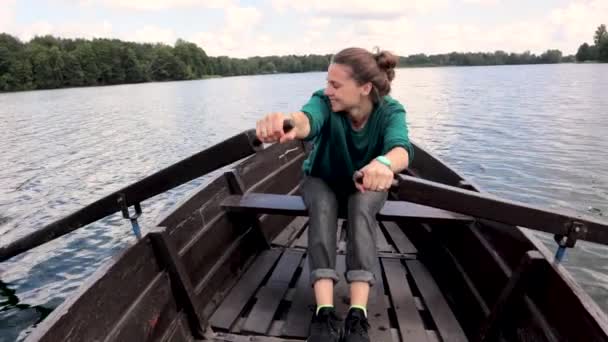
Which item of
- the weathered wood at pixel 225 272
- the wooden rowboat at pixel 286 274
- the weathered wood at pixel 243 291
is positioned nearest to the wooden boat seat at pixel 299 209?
the wooden rowboat at pixel 286 274

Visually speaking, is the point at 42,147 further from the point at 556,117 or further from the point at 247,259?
the point at 556,117

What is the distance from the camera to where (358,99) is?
313cm

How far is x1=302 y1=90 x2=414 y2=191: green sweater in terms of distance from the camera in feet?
10.3

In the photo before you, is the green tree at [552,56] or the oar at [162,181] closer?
the oar at [162,181]

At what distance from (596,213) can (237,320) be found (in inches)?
337

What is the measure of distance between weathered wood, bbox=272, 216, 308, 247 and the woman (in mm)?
1710

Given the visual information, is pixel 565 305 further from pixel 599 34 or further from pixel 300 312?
pixel 599 34

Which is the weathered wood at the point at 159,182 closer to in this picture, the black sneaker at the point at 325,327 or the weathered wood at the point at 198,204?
the weathered wood at the point at 198,204

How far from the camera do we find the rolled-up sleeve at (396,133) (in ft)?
9.66

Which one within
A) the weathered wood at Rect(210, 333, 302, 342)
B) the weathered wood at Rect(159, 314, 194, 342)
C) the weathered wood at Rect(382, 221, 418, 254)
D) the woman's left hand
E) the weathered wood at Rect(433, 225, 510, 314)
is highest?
the woman's left hand

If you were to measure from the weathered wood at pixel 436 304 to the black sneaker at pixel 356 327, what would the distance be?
2.74 feet

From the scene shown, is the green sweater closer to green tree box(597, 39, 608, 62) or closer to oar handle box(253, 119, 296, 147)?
oar handle box(253, 119, 296, 147)

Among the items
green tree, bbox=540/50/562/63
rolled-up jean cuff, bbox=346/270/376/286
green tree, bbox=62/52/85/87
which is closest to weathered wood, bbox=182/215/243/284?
rolled-up jean cuff, bbox=346/270/376/286

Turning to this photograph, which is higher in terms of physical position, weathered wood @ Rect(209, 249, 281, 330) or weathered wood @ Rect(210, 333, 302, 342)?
weathered wood @ Rect(210, 333, 302, 342)
